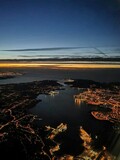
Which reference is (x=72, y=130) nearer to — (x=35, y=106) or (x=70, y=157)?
(x=70, y=157)

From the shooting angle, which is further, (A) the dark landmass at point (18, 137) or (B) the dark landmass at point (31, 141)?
(A) the dark landmass at point (18, 137)

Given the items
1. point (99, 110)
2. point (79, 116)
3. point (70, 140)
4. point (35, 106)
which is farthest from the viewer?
point (35, 106)

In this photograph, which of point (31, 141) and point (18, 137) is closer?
point (31, 141)

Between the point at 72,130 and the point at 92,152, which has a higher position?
the point at 92,152

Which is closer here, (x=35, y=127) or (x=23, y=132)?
(x=23, y=132)

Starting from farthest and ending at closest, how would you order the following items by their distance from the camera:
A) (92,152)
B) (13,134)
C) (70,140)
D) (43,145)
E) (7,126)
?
(7,126)
(13,134)
(70,140)
(43,145)
(92,152)

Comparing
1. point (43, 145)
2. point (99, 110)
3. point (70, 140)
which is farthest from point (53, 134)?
point (99, 110)

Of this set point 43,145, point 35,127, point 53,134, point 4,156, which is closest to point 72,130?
point 53,134

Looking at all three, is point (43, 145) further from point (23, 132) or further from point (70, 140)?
point (23, 132)

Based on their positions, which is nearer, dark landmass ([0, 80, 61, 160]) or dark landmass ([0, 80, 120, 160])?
dark landmass ([0, 80, 120, 160])
